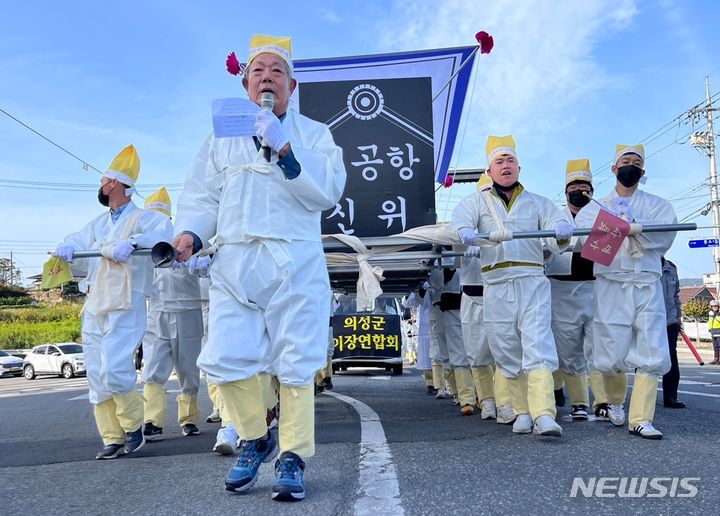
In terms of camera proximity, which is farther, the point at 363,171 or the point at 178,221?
the point at 363,171

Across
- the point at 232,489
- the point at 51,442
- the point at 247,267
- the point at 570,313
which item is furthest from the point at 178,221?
the point at 570,313

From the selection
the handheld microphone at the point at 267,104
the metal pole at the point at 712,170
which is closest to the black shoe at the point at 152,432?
the handheld microphone at the point at 267,104

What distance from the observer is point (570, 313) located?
5898mm

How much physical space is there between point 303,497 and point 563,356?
384 cm

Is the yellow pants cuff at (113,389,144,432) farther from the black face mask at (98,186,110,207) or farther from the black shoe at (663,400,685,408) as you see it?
the black shoe at (663,400,685,408)

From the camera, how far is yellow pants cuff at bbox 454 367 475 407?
6706mm

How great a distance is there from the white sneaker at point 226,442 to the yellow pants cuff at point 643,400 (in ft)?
8.96

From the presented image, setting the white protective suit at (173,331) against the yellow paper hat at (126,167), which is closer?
the yellow paper hat at (126,167)

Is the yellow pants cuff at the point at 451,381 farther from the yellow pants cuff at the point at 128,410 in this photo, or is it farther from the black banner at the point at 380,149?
the yellow pants cuff at the point at 128,410

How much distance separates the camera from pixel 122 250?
173 inches

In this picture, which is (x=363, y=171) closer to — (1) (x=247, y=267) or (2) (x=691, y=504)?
(1) (x=247, y=267)

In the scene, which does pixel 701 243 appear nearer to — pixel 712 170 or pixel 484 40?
pixel 712 170

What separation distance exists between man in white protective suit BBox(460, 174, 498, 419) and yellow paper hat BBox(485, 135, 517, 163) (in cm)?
109

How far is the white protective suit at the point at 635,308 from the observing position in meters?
4.52
